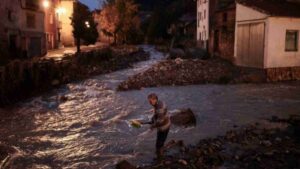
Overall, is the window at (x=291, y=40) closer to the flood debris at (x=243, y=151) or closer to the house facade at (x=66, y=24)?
the flood debris at (x=243, y=151)

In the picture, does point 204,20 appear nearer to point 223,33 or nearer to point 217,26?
point 217,26

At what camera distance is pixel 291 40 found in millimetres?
25500

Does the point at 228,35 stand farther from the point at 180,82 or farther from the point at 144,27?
the point at 144,27

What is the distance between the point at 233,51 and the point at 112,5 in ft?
96.5

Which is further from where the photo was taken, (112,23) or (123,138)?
(112,23)

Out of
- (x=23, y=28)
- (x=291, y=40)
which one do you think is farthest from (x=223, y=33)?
(x=23, y=28)

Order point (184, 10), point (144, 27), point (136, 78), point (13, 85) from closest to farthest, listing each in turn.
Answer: point (13, 85)
point (136, 78)
point (184, 10)
point (144, 27)

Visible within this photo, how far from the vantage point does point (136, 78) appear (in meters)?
26.1

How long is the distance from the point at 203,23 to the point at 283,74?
18.5 m

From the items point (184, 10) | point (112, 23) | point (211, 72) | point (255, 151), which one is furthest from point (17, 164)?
point (184, 10)

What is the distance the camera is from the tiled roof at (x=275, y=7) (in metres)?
24.4

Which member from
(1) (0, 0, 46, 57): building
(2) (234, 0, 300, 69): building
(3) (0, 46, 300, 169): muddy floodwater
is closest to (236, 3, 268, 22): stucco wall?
(2) (234, 0, 300, 69): building

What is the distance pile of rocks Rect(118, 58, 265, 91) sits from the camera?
24.5 metres

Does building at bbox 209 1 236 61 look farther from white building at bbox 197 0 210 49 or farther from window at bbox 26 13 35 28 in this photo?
window at bbox 26 13 35 28
